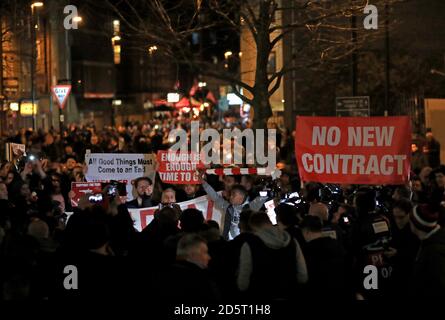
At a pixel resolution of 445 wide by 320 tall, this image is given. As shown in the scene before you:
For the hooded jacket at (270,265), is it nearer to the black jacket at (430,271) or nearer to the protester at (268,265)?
the protester at (268,265)

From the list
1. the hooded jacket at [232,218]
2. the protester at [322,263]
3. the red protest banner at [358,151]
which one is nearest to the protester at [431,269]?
Answer: the protester at [322,263]

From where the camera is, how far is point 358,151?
12.8 m

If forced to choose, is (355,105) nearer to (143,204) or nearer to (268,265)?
(143,204)

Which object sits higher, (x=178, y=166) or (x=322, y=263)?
(x=178, y=166)

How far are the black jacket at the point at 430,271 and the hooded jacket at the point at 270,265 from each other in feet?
3.35

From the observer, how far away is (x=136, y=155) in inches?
648

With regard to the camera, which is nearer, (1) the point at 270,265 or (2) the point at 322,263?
(1) the point at 270,265

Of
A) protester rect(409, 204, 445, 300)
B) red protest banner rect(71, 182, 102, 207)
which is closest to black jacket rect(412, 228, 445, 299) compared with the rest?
protester rect(409, 204, 445, 300)

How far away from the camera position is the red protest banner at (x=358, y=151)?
1265cm

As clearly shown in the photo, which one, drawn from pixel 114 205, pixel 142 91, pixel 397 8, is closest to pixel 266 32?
pixel 114 205

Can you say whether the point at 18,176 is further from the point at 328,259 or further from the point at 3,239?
the point at 328,259

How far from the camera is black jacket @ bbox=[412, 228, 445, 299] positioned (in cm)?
727

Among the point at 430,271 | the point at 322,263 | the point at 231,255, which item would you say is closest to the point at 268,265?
the point at 231,255

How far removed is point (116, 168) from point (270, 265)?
8.74 metres
